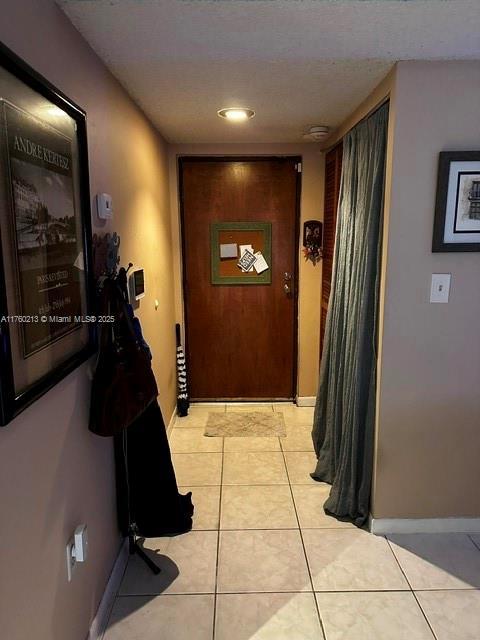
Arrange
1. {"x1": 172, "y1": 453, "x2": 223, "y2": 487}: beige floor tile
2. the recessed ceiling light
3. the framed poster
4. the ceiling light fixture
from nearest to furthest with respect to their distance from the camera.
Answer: the framed poster, the recessed ceiling light, {"x1": 172, "y1": 453, "x2": 223, "y2": 487}: beige floor tile, the ceiling light fixture

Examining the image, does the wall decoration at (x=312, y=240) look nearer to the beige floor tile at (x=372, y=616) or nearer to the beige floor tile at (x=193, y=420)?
the beige floor tile at (x=193, y=420)

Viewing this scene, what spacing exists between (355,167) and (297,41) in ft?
2.90

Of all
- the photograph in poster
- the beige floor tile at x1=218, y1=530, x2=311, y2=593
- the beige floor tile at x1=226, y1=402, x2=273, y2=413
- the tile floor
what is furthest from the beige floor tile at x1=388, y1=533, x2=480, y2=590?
the photograph in poster

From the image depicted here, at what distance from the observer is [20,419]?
1078 mm

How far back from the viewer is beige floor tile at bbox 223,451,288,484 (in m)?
2.62

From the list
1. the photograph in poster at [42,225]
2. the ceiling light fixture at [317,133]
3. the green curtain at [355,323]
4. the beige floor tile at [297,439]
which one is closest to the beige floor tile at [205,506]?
the green curtain at [355,323]

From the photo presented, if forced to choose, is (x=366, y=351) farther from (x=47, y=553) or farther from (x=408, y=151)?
(x=47, y=553)

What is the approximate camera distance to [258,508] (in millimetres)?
2342

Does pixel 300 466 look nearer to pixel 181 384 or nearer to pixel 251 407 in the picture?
pixel 251 407

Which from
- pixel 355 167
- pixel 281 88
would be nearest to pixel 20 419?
pixel 281 88

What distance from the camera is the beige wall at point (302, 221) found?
335 cm

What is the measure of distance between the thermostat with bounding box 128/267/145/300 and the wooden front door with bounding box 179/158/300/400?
1172 mm

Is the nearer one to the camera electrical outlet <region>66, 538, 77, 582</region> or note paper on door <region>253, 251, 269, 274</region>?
electrical outlet <region>66, 538, 77, 582</region>

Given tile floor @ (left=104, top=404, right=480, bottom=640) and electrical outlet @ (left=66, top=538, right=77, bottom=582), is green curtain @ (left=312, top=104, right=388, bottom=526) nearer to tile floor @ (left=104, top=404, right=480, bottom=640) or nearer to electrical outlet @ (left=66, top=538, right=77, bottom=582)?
tile floor @ (left=104, top=404, right=480, bottom=640)
